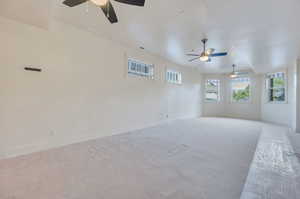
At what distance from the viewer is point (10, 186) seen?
6.48ft

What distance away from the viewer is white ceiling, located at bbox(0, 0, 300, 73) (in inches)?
105

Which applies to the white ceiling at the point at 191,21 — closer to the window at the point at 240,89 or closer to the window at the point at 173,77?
the window at the point at 173,77

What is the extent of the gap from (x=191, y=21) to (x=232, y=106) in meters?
7.77

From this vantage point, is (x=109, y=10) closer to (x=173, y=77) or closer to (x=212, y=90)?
(x=173, y=77)

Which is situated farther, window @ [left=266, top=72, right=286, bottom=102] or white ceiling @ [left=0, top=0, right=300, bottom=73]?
window @ [left=266, top=72, right=286, bottom=102]

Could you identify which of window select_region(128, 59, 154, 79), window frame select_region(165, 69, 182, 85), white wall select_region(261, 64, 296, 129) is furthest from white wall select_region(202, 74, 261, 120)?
window select_region(128, 59, 154, 79)

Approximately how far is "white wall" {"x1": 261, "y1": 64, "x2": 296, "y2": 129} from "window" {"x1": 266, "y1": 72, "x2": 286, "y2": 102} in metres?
0.26

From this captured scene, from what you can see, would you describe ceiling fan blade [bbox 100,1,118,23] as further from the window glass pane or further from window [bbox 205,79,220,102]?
window [bbox 205,79,220,102]

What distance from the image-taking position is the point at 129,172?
2381mm

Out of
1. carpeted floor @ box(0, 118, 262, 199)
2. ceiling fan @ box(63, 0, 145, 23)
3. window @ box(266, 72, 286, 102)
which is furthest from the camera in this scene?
window @ box(266, 72, 286, 102)

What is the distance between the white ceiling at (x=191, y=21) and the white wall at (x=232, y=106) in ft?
13.1

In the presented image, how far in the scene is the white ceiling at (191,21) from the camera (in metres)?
2.67

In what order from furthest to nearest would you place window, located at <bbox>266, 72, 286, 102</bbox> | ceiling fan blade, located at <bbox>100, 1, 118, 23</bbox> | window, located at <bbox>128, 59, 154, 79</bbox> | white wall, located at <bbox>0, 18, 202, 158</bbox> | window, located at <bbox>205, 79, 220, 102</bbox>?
window, located at <bbox>205, 79, 220, 102</bbox>
window, located at <bbox>266, 72, 286, 102</bbox>
window, located at <bbox>128, 59, 154, 79</bbox>
white wall, located at <bbox>0, 18, 202, 158</bbox>
ceiling fan blade, located at <bbox>100, 1, 118, 23</bbox>

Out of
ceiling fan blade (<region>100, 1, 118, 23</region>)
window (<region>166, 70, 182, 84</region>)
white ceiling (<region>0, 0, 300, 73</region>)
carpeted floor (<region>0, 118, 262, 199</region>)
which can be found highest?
white ceiling (<region>0, 0, 300, 73</region>)
